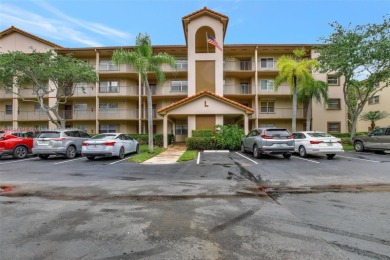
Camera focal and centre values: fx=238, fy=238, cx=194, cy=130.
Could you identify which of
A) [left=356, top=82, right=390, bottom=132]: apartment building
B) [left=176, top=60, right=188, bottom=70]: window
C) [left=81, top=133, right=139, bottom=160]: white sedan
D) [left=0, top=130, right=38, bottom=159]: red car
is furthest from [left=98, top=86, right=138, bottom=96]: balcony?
[left=356, top=82, right=390, bottom=132]: apartment building

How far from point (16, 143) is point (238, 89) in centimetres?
2123

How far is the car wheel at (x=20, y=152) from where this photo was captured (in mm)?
14116

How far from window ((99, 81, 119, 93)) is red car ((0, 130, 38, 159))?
43.9 feet

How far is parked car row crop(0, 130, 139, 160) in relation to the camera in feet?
41.8

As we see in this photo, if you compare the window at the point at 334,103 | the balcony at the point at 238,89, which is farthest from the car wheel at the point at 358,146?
the balcony at the point at 238,89

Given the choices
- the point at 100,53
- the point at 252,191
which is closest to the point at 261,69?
the point at 100,53

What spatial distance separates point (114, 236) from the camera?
12.0 feet

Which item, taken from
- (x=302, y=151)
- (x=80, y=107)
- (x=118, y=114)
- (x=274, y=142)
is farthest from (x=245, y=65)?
(x=80, y=107)

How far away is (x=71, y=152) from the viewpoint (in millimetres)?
14039

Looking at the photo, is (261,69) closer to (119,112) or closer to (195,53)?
(195,53)

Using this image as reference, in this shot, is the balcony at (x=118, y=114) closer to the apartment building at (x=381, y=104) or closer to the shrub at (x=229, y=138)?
the shrub at (x=229, y=138)

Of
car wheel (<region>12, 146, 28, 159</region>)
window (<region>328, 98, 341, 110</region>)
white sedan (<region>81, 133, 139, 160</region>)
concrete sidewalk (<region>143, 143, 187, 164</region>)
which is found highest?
window (<region>328, 98, 341, 110</region>)

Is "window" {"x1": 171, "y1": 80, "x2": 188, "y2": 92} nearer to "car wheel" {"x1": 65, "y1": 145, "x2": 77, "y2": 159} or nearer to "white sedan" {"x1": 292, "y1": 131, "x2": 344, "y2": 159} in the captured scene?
"car wheel" {"x1": 65, "y1": 145, "x2": 77, "y2": 159}

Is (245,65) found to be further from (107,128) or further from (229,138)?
(107,128)
